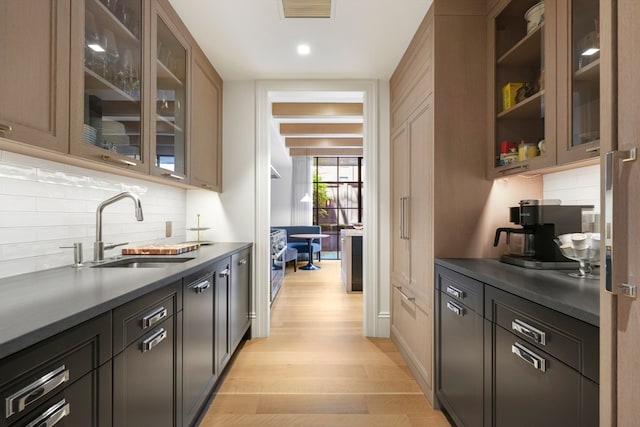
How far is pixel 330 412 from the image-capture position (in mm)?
1889

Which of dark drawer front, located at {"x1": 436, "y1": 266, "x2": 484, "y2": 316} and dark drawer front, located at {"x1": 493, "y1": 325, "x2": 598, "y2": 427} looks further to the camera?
dark drawer front, located at {"x1": 436, "y1": 266, "x2": 484, "y2": 316}

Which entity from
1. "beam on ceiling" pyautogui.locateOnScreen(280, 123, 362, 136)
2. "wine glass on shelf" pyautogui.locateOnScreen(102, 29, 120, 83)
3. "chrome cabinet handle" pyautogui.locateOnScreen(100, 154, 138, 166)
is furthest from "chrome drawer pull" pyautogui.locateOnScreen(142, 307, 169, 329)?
"beam on ceiling" pyautogui.locateOnScreen(280, 123, 362, 136)

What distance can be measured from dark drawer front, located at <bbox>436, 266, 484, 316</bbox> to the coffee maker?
307 mm

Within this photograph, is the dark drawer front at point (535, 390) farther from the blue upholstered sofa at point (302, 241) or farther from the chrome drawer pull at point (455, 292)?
the blue upholstered sofa at point (302, 241)

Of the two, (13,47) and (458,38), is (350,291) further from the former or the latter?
(13,47)

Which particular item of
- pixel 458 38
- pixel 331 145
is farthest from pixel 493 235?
pixel 331 145

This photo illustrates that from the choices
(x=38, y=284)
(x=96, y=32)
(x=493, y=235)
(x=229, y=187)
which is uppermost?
(x=96, y=32)

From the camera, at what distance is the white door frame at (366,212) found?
9.92 ft

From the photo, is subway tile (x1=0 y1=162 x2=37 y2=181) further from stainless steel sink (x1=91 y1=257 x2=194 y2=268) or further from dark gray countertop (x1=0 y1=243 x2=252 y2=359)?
Result: stainless steel sink (x1=91 y1=257 x2=194 y2=268)

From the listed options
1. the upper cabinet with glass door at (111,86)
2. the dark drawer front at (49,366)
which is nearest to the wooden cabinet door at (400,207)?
the upper cabinet with glass door at (111,86)

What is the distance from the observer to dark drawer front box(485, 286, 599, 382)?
853 millimetres

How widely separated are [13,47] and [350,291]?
4.36m

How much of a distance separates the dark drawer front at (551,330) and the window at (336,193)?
25.6 feet

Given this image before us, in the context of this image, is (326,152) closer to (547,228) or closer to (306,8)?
(306,8)
